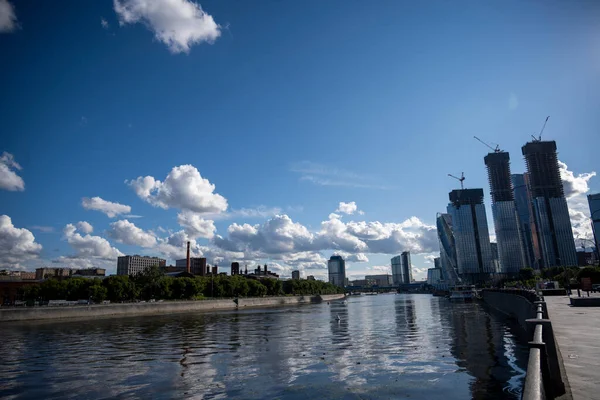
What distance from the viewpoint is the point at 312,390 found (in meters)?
21.1

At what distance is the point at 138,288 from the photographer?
5305 inches

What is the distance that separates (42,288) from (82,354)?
334 feet

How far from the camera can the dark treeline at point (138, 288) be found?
392ft

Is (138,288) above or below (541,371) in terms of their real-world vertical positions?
above

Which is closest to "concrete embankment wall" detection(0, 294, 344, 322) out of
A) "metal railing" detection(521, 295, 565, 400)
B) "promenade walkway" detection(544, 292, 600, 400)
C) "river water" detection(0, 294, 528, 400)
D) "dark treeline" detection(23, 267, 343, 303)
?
"dark treeline" detection(23, 267, 343, 303)

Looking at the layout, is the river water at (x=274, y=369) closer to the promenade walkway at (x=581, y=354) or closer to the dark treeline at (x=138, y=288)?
the promenade walkway at (x=581, y=354)

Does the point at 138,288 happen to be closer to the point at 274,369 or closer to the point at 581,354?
the point at 274,369

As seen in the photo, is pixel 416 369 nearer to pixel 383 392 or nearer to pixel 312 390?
pixel 383 392

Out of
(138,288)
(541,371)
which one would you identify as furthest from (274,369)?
(138,288)

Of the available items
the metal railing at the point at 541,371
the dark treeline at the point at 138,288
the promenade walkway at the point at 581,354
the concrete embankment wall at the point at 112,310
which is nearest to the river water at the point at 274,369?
the promenade walkway at the point at 581,354

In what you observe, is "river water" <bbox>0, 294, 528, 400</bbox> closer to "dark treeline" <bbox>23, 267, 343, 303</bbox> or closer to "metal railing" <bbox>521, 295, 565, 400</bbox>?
"metal railing" <bbox>521, 295, 565, 400</bbox>

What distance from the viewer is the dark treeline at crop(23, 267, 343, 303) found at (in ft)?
392

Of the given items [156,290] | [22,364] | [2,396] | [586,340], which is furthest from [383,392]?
[156,290]

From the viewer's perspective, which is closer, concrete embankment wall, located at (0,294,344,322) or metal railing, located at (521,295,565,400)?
metal railing, located at (521,295,565,400)
